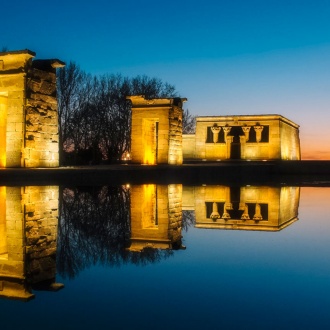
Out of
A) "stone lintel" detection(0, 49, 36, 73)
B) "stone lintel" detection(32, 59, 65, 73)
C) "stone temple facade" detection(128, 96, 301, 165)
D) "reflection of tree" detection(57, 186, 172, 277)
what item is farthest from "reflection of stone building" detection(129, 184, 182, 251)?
"stone temple facade" detection(128, 96, 301, 165)

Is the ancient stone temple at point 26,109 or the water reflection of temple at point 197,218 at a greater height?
the ancient stone temple at point 26,109

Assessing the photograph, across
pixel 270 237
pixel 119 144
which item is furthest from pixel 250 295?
pixel 119 144

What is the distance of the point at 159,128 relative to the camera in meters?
26.8

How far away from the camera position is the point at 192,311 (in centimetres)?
228

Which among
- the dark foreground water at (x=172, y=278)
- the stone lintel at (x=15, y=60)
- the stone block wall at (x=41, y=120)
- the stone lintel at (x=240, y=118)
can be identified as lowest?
the dark foreground water at (x=172, y=278)

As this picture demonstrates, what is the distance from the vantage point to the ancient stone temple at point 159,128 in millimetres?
26672

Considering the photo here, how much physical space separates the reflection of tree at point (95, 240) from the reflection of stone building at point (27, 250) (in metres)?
0.11

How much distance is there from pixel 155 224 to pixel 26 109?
1291 centimetres

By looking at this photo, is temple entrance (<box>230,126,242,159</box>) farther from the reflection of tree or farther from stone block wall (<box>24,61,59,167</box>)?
the reflection of tree

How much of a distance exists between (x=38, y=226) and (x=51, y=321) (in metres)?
3.45

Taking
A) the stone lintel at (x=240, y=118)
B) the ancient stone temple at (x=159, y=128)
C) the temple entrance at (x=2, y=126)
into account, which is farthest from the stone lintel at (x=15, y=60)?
the stone lintel at (x=240, y=118)

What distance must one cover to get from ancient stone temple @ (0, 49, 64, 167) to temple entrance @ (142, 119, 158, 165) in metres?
9.95

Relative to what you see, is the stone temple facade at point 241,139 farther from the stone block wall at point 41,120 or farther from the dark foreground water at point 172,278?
the dark foreground water at point 172,278

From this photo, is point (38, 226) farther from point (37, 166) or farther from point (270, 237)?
point (37, 166)
